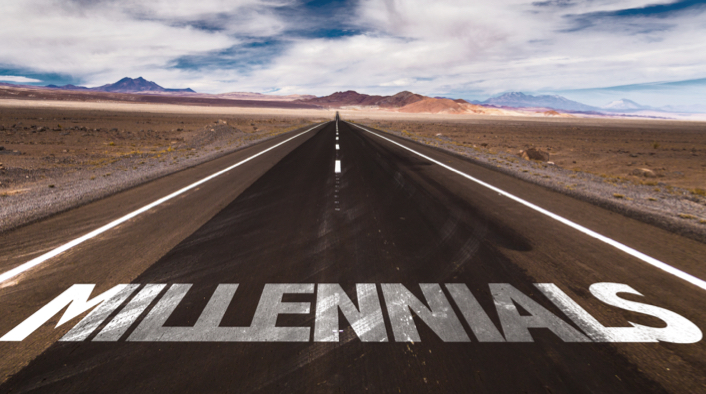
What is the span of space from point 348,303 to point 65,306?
236 centimetres

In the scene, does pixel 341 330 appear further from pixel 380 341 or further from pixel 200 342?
Answer: pixel 200 342

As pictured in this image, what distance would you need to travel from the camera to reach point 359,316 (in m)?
2.71

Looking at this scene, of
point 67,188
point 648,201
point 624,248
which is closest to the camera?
point 624,248

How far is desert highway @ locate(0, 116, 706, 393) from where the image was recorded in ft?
6.98

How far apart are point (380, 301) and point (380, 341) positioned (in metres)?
0.51

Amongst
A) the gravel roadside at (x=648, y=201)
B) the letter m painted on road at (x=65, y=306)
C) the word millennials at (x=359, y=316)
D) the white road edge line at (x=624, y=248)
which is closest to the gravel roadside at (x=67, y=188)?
the letter m painted on road at (x=65, y=306)

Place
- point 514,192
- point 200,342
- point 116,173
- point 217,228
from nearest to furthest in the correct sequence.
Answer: point 200,342 < point 217,228 < point 514,192 < point 116,173

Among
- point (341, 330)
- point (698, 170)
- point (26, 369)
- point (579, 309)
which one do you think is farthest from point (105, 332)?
point (698, 170)

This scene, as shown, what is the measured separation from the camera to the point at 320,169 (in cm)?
1008

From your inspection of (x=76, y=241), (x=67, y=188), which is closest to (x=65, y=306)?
(x=76, y=241)

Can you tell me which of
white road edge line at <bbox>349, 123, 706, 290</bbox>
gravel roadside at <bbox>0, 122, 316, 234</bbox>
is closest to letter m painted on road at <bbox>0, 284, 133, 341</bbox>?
gravel roadside at <bbox>0, 122, 316, 234</bbox>

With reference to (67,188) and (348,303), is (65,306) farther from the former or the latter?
(67,188)

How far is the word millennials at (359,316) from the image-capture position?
2.48 meters

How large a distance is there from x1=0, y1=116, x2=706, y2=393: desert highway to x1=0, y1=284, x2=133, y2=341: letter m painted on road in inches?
0.6
